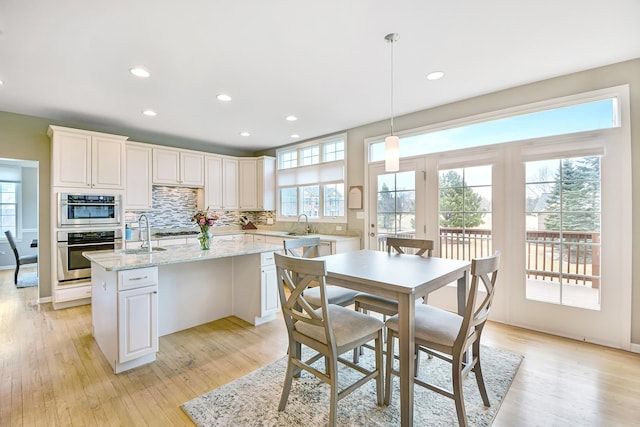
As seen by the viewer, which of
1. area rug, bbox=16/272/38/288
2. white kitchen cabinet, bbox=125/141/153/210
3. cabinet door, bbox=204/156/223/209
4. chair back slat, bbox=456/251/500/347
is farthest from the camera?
cabinet door, bbox=204/156/223/209

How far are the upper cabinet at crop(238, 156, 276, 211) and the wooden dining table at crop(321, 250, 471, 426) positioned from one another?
384 cm

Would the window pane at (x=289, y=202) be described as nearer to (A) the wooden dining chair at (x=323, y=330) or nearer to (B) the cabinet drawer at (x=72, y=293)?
(B) the cabinet drawer at (x=72, y=293)

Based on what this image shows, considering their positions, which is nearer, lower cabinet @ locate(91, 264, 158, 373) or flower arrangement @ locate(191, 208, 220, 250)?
lower cabinet @ locate(91, 264, 158, 373)

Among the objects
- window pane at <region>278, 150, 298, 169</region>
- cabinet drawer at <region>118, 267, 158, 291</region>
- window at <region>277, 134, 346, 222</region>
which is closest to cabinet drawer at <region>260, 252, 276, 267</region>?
cabinet drawer at <region>118, 267, 158, 291</region>

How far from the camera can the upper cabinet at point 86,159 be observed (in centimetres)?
386

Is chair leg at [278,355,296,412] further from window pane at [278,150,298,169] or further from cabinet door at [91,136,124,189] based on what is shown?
window pane at [278,150,298,169]

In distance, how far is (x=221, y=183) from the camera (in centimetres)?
589

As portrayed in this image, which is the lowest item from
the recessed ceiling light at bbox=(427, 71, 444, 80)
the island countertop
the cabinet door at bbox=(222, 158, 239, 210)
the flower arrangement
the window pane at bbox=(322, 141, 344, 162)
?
the island countertop

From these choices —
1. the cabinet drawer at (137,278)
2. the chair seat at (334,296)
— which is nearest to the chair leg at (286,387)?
the chair seat at (334,296)

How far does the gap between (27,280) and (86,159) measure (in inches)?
125

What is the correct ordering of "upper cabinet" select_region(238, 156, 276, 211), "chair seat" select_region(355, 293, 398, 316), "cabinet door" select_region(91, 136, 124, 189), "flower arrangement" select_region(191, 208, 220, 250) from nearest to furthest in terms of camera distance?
"chair seat" select_region(355, 293, 398, 316) < "flower arrangement" select_region(191, 208, 220, 250) < "cabinet door" select_region(91, 136, 124, 189) < "upper cabinet" select_region(238, 156, 276, 211)

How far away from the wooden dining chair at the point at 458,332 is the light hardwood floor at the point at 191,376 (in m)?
0.42

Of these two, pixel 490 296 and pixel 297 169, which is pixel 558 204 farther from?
pixel 297 169

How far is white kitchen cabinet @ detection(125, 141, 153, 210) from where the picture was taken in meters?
4.68
